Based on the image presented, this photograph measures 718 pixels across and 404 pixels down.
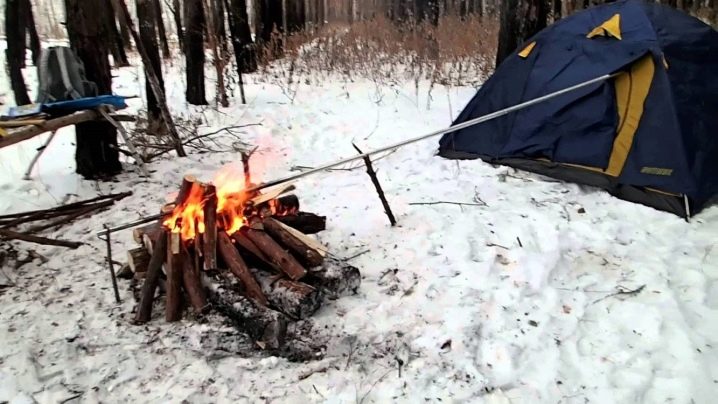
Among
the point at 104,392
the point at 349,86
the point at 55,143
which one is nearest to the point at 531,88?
the point at 349,86

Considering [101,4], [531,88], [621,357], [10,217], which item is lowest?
[621,357]

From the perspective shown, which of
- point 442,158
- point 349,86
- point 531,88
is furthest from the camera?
point 349,86

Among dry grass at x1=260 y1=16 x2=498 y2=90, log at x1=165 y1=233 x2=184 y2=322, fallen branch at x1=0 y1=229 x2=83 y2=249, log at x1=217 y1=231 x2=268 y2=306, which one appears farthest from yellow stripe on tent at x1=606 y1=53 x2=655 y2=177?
fallen branch at x1=0 y1=229 x2=83 y2=249

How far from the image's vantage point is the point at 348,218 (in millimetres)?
4562

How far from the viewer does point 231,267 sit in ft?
10.7

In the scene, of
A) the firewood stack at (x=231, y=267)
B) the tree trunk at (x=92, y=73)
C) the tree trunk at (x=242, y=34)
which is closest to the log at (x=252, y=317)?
the firewood stack at (x=231, y=267)

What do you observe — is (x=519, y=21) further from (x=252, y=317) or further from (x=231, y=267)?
(x=252, y=317)

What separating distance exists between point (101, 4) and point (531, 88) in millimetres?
4316

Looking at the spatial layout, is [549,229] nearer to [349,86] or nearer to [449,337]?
[449,337]

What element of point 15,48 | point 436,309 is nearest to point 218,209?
point 436,309

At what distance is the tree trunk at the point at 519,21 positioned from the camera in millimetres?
6484

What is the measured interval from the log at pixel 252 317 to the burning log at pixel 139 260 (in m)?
0.60

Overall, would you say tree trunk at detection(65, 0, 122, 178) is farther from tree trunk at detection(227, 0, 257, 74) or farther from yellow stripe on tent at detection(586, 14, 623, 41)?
tree trunk at detection(227, 0, 257, 74)

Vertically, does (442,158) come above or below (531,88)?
below
